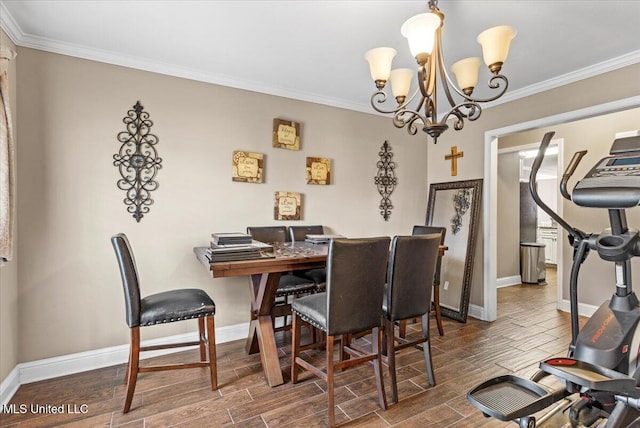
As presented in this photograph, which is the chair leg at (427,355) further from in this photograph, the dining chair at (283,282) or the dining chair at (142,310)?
the dining chair at (142,310)

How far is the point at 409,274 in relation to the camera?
2.10 meters

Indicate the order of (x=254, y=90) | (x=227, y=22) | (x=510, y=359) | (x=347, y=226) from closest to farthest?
(x=227, y=22)
(x=510, y=359)
(x=254, y=90)
(x=347, y=226)

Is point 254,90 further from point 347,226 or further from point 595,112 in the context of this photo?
point 595,112

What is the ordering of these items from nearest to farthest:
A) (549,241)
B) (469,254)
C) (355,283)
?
(355,283) → (469,254) → (549,241)

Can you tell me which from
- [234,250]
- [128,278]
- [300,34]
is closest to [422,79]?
[300,34]

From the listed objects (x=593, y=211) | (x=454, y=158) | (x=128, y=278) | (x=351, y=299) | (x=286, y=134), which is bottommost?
(x=351, y=299)

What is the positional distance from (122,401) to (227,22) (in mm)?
2581

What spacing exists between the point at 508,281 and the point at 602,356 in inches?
171

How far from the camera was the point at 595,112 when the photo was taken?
2.78m

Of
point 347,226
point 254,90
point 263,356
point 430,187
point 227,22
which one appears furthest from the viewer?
point 430,187

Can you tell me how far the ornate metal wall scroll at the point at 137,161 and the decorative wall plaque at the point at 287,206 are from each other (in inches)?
44.4

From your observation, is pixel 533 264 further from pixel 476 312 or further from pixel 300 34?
pixel 300 34

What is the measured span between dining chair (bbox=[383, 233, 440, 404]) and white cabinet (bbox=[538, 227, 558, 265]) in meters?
6.14

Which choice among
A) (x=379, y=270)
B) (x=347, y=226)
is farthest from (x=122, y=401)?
(x=347, y=226)
